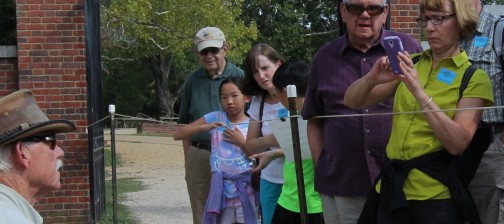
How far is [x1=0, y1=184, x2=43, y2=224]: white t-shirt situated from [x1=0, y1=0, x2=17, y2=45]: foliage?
14812 millimetres

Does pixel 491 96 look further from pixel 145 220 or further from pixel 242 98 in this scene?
pixel 145 220

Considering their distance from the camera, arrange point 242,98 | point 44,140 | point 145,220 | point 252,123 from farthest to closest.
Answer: point 145,220 < point 242,98 < point 252,123 < point 44,140

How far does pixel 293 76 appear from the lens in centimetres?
511

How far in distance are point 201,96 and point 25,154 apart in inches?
163

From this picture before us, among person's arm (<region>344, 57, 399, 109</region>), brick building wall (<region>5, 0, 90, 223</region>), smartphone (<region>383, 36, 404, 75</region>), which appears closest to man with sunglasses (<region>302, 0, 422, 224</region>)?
person's arm (<region>344, 57, 399, 109</region>)

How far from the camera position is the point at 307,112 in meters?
4.45

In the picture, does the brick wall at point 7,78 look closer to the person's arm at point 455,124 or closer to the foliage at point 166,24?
the person's arm at point 455,124

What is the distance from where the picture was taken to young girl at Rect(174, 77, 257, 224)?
6043 mm

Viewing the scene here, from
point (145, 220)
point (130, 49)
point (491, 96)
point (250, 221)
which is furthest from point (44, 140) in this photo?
point (130, 49)

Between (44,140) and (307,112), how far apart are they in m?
1.75

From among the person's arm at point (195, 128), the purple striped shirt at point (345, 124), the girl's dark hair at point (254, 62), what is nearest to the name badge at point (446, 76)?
the purple striped shirt at point (345, 124)

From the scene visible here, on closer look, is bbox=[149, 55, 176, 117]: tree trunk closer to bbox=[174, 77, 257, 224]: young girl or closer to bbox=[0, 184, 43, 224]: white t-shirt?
bbox=[174, 77, 257, 224]: young girl

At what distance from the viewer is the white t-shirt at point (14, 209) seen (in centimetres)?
270

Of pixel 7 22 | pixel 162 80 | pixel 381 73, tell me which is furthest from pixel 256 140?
pixel 162 80
